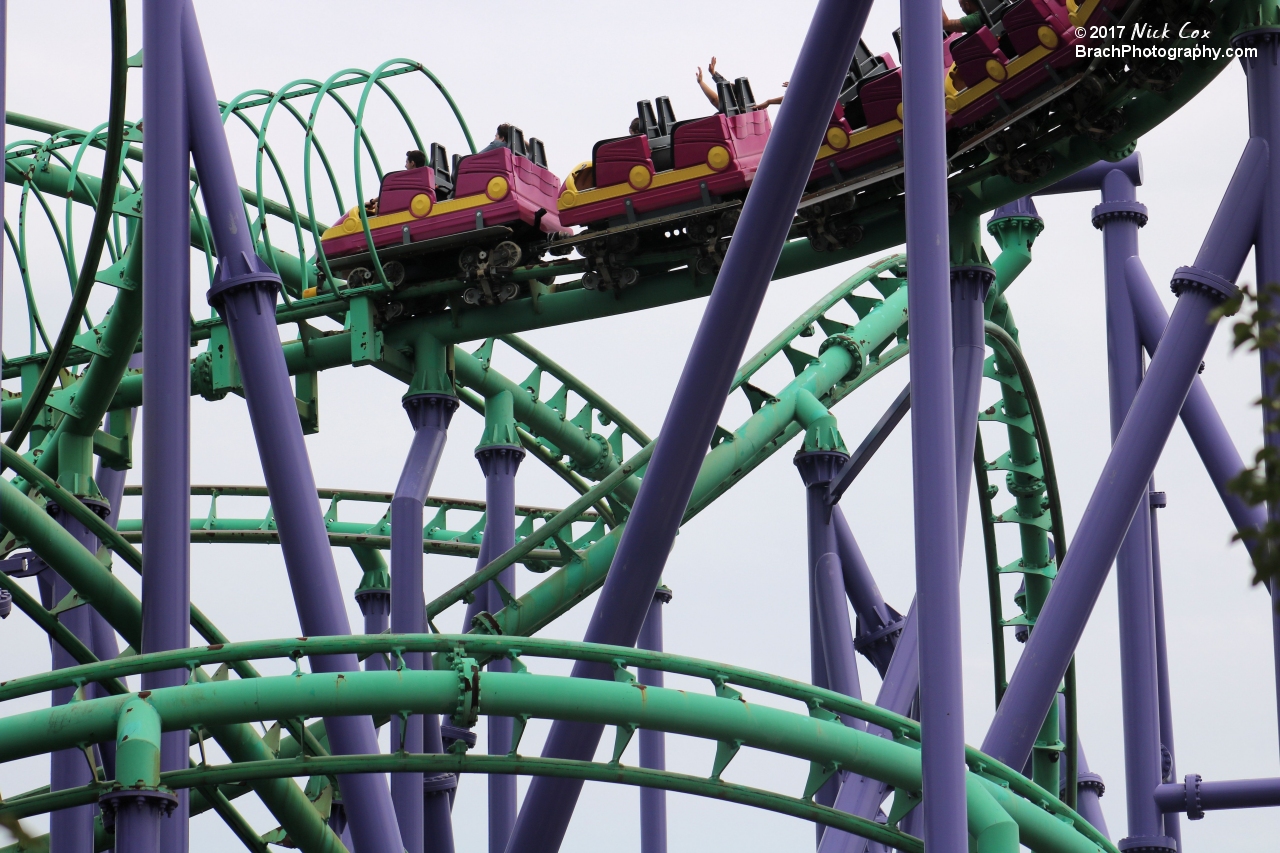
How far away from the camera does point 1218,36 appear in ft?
32.6

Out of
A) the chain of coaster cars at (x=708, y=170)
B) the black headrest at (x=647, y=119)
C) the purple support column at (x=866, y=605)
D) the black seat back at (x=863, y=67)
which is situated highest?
the black headrest at (x=647, y=119)

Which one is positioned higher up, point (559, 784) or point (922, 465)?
point (922, 465)

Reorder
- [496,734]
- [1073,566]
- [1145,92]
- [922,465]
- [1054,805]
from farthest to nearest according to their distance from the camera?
[496,734] → [1145,92] → [1073,566] → [1054,805] → [922,465]

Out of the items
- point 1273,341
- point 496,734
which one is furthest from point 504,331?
point 1273,341

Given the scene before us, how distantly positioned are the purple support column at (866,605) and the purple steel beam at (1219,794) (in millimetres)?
2711

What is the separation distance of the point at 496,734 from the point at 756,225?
20.1 ft

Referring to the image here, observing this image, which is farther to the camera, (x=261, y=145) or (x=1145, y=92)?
(x=261, y=145)

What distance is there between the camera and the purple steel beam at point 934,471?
22.2ft

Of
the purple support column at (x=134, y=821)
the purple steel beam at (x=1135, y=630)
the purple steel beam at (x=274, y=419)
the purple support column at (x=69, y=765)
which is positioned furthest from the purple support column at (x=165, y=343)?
the purple steel beam at (x=1135, y=630)

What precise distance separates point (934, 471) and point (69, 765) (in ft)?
20.8

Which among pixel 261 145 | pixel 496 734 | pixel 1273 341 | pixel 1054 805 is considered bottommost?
pixel 1273 341

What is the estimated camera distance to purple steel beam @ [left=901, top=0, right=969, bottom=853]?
6.77 meters

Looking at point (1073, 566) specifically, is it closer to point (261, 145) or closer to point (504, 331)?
point (504, 331)

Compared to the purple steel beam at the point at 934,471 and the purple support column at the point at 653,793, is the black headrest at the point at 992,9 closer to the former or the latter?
the purple steel beam at the point at 934,471
